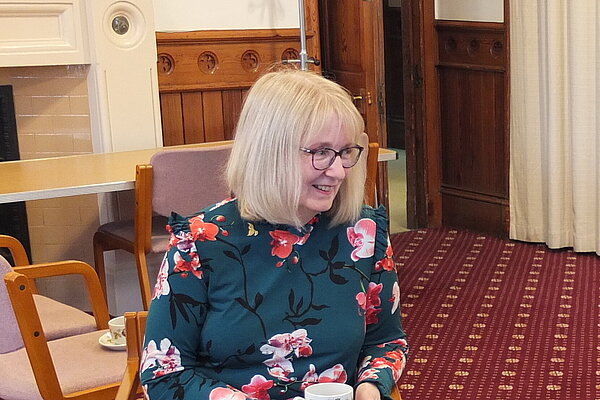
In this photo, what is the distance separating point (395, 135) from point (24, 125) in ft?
17.0

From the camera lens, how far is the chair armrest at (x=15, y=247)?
3271 mm

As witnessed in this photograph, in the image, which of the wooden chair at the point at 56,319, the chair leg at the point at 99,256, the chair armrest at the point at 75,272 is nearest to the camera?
the chair armrest at the point at 75,272

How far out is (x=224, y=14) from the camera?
17.7ft

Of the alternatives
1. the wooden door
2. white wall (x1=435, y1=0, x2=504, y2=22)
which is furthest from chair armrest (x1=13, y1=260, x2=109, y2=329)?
white wall (x1=435, y1=0, x2=504, y2=22)

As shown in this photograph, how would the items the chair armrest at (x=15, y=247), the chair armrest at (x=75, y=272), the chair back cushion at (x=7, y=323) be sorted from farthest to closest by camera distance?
the chair armrest at (x=15, y=247)
the chair armrest at (x=75, y=272)
the chair back cushion at (x=7, y=323)

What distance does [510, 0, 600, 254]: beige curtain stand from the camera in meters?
5.13

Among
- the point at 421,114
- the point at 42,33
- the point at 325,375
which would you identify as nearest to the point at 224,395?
the point at 325,375

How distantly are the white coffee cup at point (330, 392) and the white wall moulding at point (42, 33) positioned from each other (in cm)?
337

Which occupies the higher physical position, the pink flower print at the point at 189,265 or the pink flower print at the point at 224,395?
the pink flower print at the point at 189,265

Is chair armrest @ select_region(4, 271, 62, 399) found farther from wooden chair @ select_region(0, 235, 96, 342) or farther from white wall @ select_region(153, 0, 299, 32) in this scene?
white wall @ select_region(153, 0, 299, 32)

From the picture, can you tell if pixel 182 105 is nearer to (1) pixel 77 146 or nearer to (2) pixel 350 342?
(1) pixel 77 146

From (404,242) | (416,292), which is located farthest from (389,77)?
(416,292)

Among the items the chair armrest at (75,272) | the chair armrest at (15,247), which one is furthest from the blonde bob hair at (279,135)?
the chair armrest at (15,247)

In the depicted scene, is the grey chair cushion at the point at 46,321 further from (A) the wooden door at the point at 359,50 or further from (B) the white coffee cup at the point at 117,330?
(A) the wooden door at the point at 359,50
